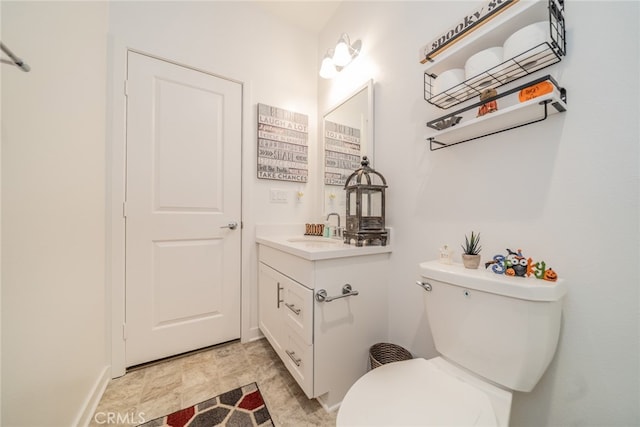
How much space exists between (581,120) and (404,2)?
3.62 ft

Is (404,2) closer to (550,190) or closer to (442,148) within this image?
(442,148)

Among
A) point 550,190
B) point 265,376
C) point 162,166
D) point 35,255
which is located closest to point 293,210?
point 162,166

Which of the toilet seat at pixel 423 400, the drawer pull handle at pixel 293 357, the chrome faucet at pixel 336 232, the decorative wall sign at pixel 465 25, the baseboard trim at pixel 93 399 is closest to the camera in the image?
the toilet seat at pixel 423 400

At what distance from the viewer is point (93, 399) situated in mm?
1125

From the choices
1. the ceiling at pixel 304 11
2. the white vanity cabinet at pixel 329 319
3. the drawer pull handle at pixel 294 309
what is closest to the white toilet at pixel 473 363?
the white vanity cabinet at pixel 329 319

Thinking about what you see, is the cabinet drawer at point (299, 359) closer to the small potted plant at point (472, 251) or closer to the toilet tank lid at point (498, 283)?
the toilet tank lid at point (498, 283)

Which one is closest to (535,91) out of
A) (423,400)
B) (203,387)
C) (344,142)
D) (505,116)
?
(505,116)

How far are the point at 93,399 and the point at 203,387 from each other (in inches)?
19.2

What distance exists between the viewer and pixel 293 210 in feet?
6.40

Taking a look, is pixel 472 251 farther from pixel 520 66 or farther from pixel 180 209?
pixel 180 209

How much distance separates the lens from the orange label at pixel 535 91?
71 centimetres

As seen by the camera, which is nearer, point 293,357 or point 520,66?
point 520,66

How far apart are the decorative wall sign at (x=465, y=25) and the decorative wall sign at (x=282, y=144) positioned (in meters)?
1.10

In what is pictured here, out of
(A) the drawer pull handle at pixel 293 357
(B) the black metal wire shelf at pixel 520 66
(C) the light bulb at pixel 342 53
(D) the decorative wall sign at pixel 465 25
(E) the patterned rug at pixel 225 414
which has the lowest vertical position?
(E) the patterned rug at pixel 225 414
